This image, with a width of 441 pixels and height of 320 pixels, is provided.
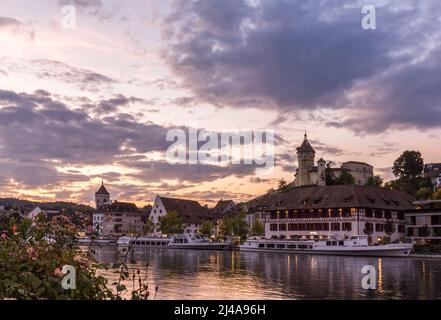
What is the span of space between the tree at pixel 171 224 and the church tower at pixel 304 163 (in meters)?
40.4

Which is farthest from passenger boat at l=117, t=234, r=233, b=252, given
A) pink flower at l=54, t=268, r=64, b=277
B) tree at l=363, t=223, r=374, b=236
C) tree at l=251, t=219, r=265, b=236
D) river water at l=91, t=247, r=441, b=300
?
pink flower at l=54, t=268, r=64, b=277

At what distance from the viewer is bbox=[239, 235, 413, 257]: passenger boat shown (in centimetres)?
7194

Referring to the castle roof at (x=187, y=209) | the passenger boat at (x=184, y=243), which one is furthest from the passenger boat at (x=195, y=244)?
the castle roof at (x=187, y=209)

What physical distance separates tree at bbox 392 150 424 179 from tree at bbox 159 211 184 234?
5450 centimetres

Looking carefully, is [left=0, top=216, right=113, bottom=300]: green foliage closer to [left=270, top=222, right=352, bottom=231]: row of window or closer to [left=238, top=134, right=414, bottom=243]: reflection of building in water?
[left=238, top=134, right=414, bottom=243]: reflection of building in water

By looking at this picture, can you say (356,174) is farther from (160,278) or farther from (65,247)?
(65,247)

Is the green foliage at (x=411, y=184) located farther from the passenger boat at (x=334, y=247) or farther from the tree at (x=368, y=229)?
the passenger boat at (x=334, y=247)

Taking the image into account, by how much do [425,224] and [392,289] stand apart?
2241 inches

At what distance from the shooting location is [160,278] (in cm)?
3984

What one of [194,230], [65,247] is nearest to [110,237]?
[194,230]

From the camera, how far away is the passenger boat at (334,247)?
71.9 m

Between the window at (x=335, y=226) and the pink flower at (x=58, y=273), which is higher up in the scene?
the window at (x=335, y=226)

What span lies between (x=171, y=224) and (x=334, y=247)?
58531 millimetres

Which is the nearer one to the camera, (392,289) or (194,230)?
(392,289)
